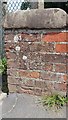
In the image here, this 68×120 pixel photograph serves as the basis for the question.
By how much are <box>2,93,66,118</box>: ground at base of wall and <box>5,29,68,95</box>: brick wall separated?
0.28 ft

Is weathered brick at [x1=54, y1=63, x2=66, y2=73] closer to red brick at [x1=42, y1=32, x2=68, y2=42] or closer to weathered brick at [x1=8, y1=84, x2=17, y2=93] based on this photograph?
red brick at [x1=42, y1=32, x2=68, y2=42]

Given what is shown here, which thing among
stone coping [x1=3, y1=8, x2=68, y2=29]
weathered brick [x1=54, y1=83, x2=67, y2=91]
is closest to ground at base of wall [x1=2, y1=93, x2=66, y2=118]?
weathered brick [x1=54, y1=83, x2=67, y2=91]

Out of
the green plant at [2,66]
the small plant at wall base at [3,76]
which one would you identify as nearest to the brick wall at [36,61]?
the small plant at wall base at [3,76]

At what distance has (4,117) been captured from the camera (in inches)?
94.5

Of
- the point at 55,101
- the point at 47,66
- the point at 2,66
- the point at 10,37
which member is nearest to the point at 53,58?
the point at 47,66

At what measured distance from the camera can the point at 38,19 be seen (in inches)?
96.9

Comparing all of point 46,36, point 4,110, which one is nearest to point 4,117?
point 4,110

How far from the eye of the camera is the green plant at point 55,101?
95.1 inches

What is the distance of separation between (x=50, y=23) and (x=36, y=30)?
0.61 feet

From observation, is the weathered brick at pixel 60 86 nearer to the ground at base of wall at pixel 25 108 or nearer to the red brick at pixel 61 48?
the ground at base of wall at pixel 25 108

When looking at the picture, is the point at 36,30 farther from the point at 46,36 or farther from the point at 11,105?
the point at 11,105

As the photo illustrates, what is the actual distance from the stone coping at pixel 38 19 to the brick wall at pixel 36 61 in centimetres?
7

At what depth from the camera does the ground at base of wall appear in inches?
92.2

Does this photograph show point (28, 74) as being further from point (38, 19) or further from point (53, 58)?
point (38, 19)
